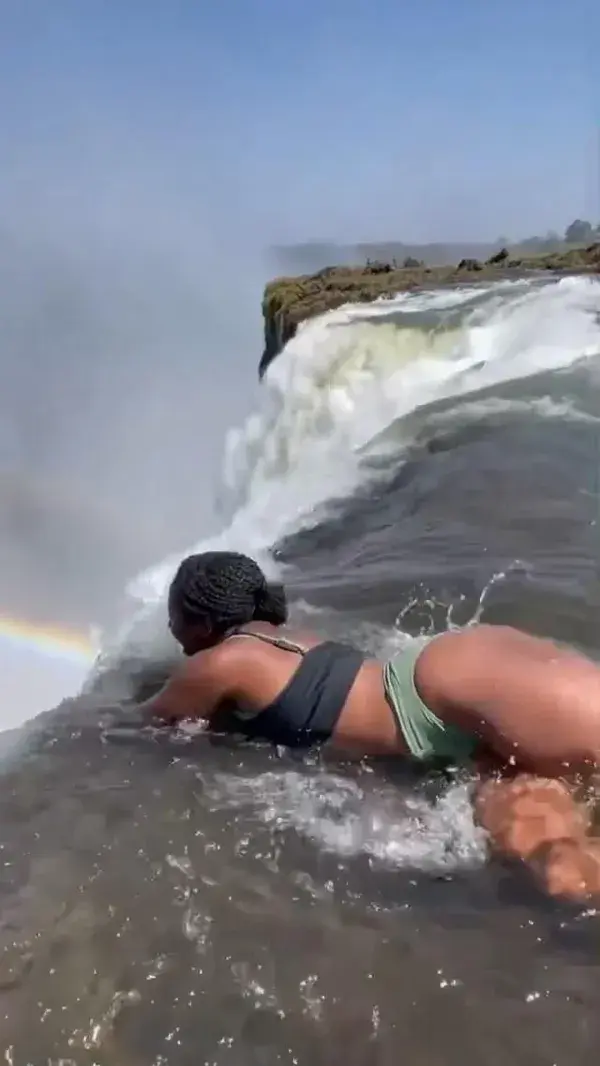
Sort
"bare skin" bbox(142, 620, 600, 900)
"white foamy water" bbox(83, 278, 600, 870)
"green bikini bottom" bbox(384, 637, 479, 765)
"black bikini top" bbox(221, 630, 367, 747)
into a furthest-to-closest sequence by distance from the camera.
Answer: "white foamy water" bbox(83, 278, 600, 870)
"black bikini top" bbox(221, 630, 367, 747)
"green bikini bottom" bbox(384, 637, 479, 765)
"bare skin" bbox(142, 620, 600, 900)

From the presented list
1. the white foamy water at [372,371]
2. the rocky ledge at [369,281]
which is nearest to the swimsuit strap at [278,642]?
the white foamy water at [372,371]

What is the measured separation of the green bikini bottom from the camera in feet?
12.5

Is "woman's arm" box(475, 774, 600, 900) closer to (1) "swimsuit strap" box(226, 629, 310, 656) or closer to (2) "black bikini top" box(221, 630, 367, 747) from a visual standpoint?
(2) "black bikini top" box(221, 630, 367, 747)

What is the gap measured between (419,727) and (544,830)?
675mm

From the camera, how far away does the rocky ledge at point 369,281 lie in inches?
693

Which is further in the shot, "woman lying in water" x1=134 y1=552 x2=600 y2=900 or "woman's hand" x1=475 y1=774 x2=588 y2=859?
"woman lying in water" x1=134 y1=552 x2=600 y2=900

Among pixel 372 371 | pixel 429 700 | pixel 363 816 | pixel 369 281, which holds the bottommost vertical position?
pixel 363 816

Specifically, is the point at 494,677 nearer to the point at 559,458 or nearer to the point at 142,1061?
the point at 142,1061

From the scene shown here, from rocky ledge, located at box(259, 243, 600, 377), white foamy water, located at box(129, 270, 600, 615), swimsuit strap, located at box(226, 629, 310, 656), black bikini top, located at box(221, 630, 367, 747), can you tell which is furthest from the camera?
rocky ledge, located at box(259, 243, 600, 377)

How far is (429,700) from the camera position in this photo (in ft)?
12.4

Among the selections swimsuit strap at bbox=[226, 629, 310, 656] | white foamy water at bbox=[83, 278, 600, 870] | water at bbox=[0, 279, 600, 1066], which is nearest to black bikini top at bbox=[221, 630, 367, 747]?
swimsuit strap at bbox=[226, 629, 310, 656]

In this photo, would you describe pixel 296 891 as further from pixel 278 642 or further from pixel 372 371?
pixel 372 371

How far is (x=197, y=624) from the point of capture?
4.25 metres

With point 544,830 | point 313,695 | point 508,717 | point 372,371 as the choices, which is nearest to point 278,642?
point 313,695
